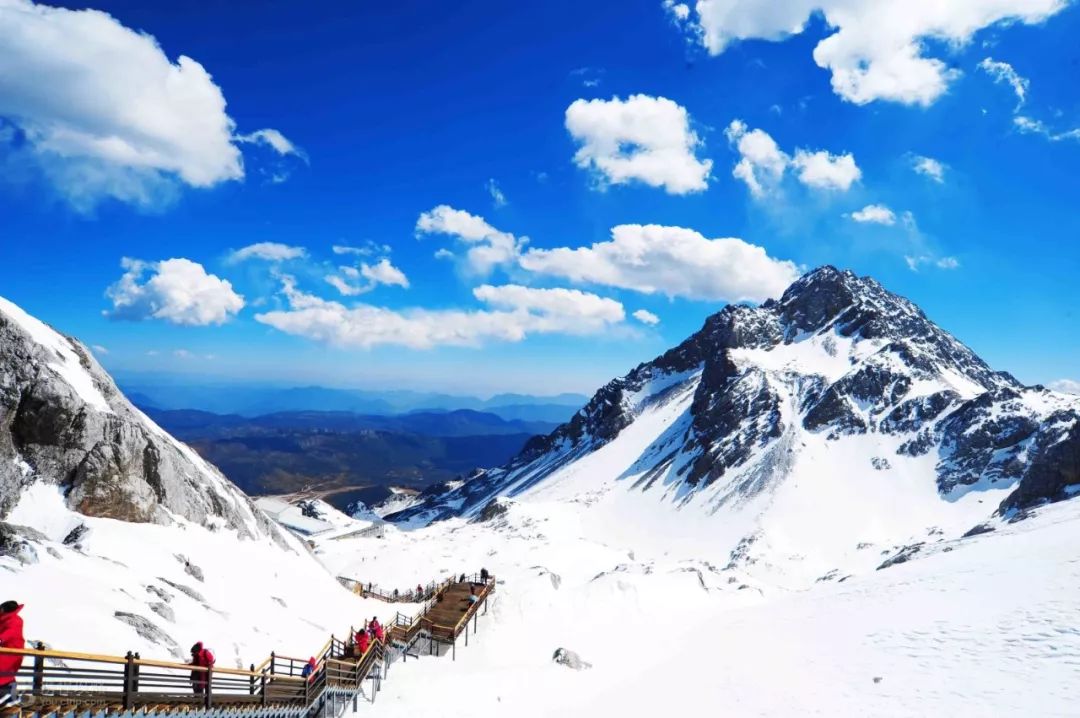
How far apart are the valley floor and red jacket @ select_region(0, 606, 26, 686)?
12.2 meters

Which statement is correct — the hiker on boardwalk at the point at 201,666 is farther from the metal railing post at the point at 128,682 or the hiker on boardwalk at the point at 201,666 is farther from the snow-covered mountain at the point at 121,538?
the snow-covered mountain at the point at 121,538

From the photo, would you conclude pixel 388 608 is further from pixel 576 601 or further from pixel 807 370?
pixel 807 370

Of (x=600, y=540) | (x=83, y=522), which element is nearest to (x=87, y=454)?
(x=83, y=522)

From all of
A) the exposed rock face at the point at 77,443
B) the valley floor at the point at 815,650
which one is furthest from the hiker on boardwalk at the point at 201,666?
the exposed rock face at the point at 77,443

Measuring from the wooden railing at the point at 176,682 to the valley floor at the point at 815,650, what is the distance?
6.50ft

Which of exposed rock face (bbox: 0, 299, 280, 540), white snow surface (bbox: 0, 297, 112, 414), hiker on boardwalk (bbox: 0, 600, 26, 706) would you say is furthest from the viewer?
white snow surface (bbox: 0, 297, 112, 414)

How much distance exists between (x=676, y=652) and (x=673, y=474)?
124154mm

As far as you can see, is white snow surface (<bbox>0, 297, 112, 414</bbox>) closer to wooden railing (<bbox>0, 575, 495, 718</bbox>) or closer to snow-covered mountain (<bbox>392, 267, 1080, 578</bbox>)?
wooden railing (<bbox>0, 575, 495, 718</bbox>)

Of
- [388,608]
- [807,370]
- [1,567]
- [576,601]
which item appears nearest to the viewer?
[1,567]

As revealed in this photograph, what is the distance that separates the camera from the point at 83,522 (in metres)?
27.8

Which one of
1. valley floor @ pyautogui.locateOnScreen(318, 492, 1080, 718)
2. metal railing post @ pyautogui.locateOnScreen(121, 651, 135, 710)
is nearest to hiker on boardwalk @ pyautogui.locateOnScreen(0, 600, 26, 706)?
metal railing post @ pyautogui.locateOnScreen(121, 651, 135, 710)

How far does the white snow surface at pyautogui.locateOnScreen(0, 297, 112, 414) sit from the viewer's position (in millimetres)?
32625

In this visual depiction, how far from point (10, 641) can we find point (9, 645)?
0.10 metres

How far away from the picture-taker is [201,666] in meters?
14.5
